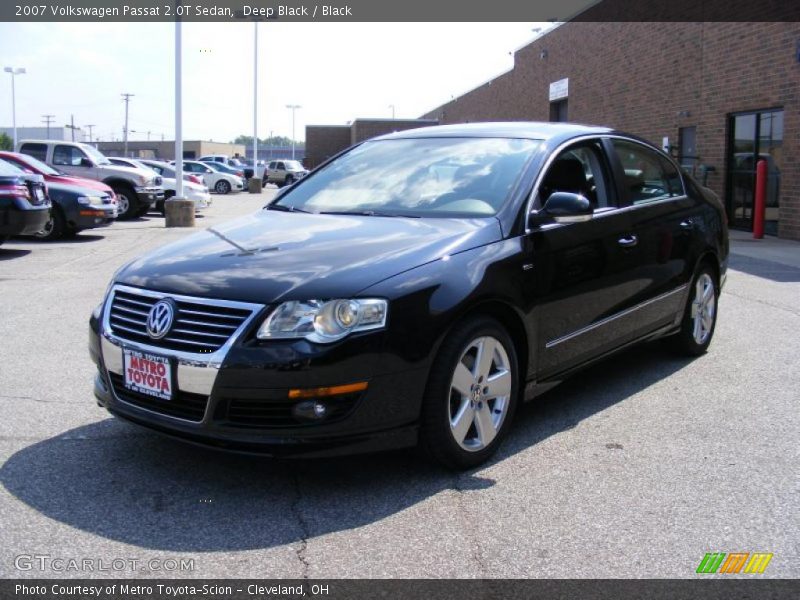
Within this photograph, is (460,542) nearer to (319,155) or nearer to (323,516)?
(323,516)

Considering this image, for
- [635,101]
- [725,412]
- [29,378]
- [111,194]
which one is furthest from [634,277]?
[635,101]

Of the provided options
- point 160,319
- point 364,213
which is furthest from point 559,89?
point 160,319

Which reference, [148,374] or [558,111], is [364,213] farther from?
[558,111]

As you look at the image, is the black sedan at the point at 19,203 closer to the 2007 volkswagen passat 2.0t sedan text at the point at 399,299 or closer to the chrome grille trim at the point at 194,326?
the 2007 volkswagen passat 2.0t sedan text at the point at 399,299

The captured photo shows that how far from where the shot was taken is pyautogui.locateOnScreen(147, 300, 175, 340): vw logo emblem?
3.63 metres

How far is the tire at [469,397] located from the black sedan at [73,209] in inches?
490

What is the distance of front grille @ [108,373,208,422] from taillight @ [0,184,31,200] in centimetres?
914

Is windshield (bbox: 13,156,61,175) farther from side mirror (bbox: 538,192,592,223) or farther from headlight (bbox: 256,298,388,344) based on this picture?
headlight (bbox: 256,298,388,344)

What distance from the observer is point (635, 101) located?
23578 millimetres

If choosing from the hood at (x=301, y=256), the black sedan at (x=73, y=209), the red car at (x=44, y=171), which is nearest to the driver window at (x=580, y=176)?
the hood at (x=301, y=256)

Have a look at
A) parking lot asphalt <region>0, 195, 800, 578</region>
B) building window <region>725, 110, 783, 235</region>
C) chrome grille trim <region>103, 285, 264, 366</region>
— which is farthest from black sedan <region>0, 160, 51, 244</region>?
building window <region>725, 110, 783, 235</region>

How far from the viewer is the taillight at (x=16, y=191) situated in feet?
38.6

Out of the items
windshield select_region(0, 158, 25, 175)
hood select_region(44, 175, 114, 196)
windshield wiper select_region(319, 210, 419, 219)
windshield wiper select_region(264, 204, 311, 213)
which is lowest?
windshield wiper select_region(319, 210, 419, 219)

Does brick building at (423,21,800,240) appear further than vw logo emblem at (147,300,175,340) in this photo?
Yes
